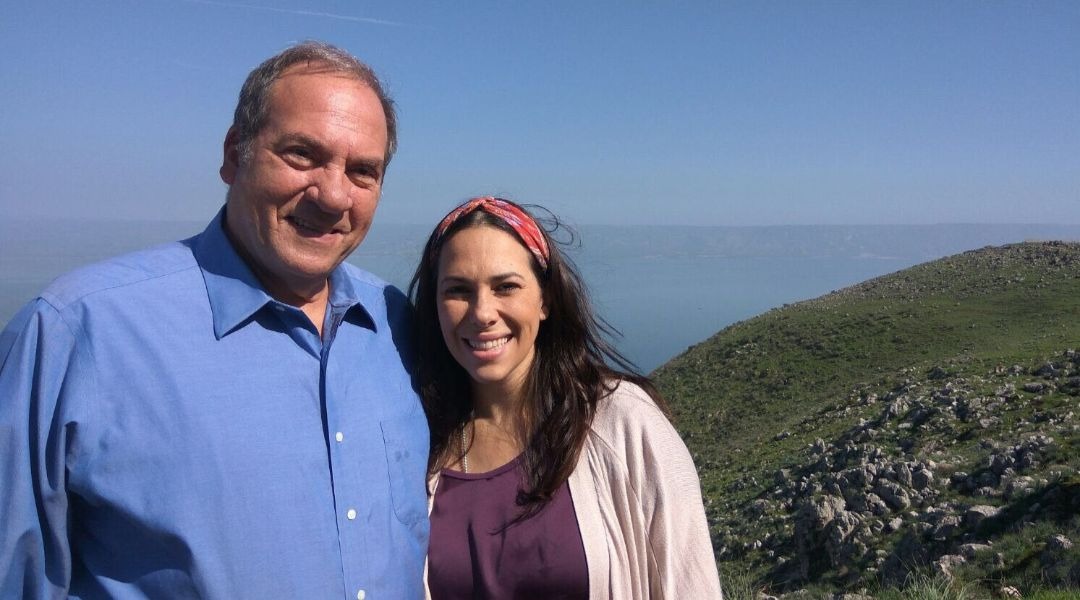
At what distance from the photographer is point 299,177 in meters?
Result: 2.72

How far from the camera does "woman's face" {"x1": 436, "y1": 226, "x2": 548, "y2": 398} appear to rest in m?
3.24

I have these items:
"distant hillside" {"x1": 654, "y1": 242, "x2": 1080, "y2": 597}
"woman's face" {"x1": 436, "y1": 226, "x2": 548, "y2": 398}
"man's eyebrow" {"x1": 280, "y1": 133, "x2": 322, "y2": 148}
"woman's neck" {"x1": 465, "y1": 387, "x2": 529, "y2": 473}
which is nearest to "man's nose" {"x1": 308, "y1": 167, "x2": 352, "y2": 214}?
"man's eyebrow" {"x1": 280, "y1": 133, "x2": 322, "y2": 148}

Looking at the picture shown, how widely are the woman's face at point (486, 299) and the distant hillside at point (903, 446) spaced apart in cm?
678

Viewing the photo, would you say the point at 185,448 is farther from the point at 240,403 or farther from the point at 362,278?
the point at 362,278

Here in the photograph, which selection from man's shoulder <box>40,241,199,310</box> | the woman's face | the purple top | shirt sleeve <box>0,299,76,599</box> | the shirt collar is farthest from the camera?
the woman's face

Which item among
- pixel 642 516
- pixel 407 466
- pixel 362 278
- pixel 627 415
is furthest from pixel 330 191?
pixel 642 516

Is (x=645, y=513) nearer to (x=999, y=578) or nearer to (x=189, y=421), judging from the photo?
(x=189, y=421)

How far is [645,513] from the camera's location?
2.96m

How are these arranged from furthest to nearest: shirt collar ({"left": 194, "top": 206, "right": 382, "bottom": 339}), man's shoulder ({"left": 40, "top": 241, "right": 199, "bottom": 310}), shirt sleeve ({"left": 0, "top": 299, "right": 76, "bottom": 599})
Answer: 1. shirt collar ({"left": 194, "top": 206, "right": 382, "bottom": 339})
2. man's shoulder ({"left": 40, "top": 241, "right": 199, "bottom": 310})
3. shirt sleeve ({"left": 0, "top": 299, "right": 76, "bottom": 599})

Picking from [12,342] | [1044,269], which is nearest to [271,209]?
[12,342]

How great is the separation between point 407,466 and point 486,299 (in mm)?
776

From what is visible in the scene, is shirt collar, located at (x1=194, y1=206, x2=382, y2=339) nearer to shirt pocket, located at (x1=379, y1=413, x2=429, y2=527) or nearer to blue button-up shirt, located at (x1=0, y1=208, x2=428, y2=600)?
blue button-up shirt, located at (x1=0, y1=208, x2=428, y2=600)

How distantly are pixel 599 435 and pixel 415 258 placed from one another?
171 centimetres

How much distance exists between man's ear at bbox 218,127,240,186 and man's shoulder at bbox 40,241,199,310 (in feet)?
1.00
